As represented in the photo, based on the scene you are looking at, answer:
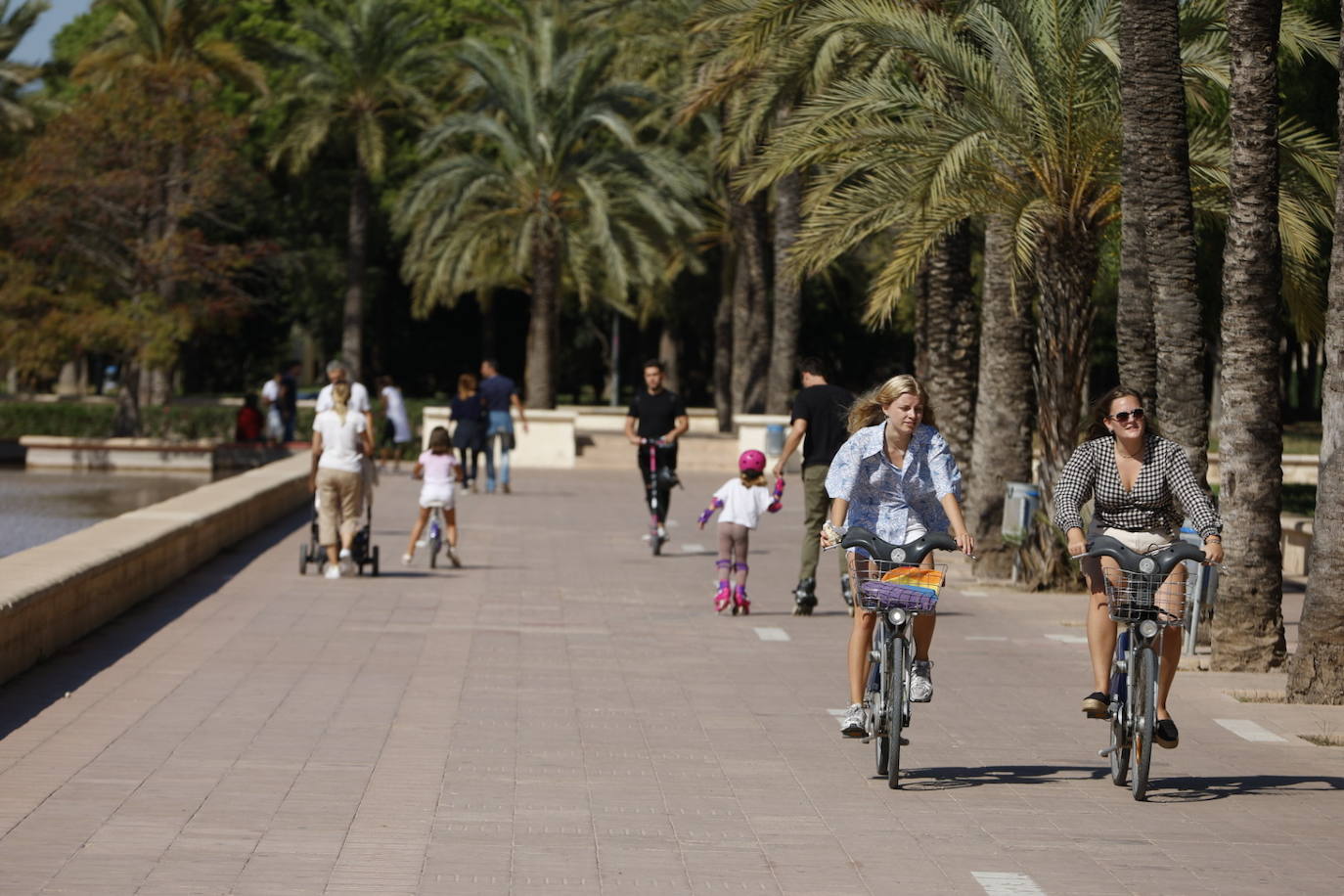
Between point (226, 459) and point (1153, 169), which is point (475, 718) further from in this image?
point (226, 459)

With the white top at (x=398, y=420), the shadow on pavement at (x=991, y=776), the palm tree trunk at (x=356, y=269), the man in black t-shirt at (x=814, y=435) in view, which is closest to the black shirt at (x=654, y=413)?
the man in black t-shirt at (x=814, y=435)

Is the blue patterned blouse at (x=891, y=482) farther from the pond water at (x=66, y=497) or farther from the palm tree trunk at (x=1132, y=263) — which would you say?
the pond water at (x=66, y=497)

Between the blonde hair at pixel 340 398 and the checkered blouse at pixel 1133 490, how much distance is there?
27.6ft

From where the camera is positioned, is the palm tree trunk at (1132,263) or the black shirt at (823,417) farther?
the black shirt at (823,417)

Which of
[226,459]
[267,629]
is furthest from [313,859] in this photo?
[226,459]

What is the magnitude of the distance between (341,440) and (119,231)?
30220 millimetres

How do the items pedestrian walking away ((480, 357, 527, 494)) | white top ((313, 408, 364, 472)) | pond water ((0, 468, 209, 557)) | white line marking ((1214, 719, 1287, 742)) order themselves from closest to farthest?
white line marking ((1214, 719, 1287, 742))
white top ((313, 408, 364, 472))
pond water ((0, 468, 209, 557))
pedestrian walking away ((480, 357, 527, 494))

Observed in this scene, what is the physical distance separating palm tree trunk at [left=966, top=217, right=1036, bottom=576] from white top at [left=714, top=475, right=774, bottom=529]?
3636mm

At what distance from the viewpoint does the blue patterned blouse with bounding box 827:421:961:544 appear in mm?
8461

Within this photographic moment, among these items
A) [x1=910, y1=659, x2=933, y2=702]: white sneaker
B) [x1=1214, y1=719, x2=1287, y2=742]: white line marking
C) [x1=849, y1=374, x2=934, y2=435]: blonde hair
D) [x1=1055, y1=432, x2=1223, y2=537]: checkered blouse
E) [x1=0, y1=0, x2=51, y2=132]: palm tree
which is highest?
[x1=0, y1=0, x2=51, y2=132]: palm tree

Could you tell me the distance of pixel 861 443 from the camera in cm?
848

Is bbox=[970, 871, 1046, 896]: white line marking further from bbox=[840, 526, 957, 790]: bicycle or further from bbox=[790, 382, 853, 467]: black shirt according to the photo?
bbox=[790, 382, 853, 467]: black shirt

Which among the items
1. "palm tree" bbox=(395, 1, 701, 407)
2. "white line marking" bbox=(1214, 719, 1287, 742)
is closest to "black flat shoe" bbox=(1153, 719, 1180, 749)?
"white line marking" bbox=(1214, 719, 1287, 742)

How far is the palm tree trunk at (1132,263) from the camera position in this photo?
522 inches
